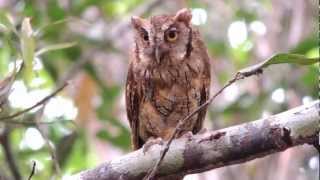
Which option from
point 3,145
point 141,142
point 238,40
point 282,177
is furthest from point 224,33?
point 3,145

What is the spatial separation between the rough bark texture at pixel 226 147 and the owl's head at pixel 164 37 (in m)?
0.93

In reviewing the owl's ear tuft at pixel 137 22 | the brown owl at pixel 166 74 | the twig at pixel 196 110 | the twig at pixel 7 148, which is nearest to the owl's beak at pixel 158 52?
Result: the brown owl at pixel 166 74

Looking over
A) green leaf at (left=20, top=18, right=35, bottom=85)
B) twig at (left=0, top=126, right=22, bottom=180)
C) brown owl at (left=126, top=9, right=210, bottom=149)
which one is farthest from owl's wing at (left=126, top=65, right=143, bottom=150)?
green leaf at (left=20, top=18, right=35, bottom=85)

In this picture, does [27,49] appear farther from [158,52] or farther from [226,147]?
[158,52]

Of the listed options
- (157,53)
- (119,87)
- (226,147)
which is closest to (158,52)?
(157,53)

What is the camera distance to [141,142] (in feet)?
10.5

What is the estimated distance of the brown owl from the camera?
9.90ft

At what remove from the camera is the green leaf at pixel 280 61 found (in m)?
1.86

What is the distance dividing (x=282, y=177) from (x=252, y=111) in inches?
15.0

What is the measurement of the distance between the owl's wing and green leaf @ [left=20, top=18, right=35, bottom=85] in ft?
2.56

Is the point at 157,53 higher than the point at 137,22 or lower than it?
lower

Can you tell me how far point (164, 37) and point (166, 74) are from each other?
150mm

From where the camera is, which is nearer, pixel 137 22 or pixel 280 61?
pixel 280 61

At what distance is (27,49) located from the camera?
7.38 feet
